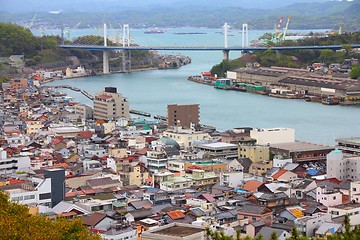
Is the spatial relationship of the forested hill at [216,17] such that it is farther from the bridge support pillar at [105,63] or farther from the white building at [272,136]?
the white building at [272,136]

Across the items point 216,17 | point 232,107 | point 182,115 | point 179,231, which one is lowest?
point 232,107

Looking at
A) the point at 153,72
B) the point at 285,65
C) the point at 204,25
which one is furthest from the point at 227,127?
the point at 204,25

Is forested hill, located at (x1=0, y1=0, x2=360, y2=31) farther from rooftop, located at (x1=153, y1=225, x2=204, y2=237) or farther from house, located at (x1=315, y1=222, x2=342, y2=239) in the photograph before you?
rooftop, located at (x1=153, y1=225, x2=204, y2=237)

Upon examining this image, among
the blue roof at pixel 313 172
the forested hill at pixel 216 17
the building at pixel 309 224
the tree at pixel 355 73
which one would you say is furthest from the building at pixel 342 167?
the forested hill at pixel 216 17

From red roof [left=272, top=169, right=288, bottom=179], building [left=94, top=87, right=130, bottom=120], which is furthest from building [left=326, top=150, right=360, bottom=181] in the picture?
building [left=94, top=87, right=130, bottom=120]

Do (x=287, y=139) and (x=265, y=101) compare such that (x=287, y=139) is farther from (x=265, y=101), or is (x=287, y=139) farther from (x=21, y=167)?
(x=265, y=101)

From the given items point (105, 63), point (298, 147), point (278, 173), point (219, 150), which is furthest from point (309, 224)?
point (105, 63)

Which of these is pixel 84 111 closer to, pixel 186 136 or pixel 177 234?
pixel 186 136
